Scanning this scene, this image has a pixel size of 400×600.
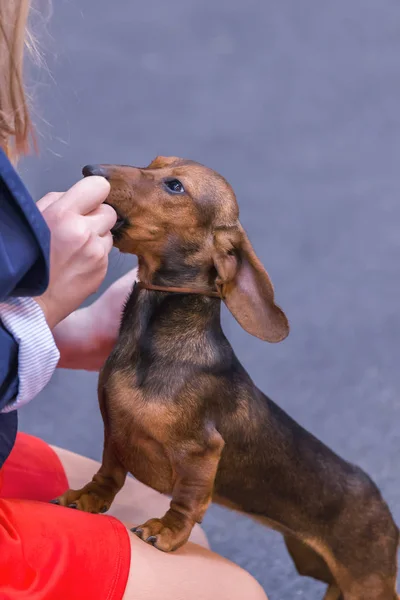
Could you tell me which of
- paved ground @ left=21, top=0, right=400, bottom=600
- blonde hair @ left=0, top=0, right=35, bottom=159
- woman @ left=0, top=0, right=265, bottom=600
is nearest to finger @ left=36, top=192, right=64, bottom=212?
woman @ left=0, top=0, right=265, bottom=600

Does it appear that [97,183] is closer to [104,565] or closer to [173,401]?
[173,401]

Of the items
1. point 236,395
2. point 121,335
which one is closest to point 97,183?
point 121,335

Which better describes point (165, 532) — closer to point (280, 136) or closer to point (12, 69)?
point (12, 69)

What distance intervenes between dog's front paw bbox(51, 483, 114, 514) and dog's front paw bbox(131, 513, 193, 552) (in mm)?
81

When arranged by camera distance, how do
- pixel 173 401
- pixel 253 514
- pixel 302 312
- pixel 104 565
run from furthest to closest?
1. pixel 302 312
2. pixel 253 514
3. pixel 173 401
4. pixel 104 565

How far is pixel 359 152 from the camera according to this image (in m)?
2.55

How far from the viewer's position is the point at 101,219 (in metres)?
1.12

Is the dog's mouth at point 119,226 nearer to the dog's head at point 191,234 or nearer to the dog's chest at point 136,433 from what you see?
the dog's head at point 191,234

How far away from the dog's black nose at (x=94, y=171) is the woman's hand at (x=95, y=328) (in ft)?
1.15

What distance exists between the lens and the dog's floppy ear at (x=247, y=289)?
1.18 metres

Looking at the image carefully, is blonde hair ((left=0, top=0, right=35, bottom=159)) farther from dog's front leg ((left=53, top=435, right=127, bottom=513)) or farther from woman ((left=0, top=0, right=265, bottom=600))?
dog's front leg ((left=53, top=435, right=127, bottom=513))

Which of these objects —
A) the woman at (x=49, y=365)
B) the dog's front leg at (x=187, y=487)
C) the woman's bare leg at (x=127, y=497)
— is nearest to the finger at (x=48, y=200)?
the woman at (x=49, y=365)

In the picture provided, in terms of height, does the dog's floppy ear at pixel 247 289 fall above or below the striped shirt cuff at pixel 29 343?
above

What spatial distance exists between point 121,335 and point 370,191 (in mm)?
1420
